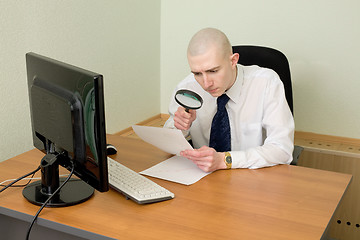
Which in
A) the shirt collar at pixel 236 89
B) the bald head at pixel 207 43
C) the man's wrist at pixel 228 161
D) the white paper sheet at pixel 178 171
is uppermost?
the bald head at pixel 207 43

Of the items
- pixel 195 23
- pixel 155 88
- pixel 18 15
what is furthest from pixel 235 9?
pixel 18 15

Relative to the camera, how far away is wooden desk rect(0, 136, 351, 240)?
1.34m

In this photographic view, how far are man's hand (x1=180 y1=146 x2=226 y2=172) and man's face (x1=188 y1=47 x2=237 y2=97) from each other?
324mm

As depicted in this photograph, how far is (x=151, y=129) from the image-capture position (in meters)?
1.82

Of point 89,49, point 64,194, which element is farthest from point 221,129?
point 89,49

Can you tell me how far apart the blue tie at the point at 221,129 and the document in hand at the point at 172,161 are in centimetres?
31

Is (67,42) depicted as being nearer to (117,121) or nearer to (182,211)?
(117,121)

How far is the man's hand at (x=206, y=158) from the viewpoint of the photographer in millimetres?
1744

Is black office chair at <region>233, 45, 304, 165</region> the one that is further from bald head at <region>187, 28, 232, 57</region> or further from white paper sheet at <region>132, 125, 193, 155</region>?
white paper sheet at <region>132, 125, 193, 155</region>

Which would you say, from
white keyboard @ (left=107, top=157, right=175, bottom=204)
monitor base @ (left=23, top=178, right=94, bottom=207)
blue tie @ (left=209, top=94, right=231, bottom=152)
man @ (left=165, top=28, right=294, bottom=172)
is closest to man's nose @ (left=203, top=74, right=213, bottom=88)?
man @ (left=165, top=28, right=294, bottom=172)

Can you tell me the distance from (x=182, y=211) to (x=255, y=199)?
0.26 metres

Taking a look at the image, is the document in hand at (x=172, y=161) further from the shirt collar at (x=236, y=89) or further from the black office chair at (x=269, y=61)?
the black office chair at (x=269, y=61)

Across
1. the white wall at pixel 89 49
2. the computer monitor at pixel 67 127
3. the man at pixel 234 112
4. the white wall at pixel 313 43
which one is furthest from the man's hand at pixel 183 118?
the white wall at pixel 313 43

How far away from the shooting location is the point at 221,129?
2.17 metres
